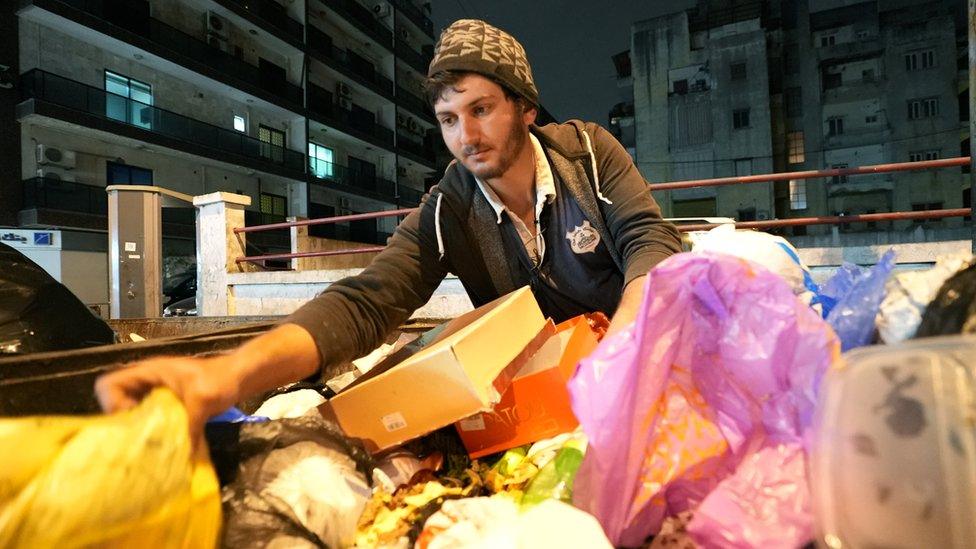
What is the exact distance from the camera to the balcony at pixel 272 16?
19.7 m

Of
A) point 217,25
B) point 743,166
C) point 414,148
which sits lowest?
point 743,166

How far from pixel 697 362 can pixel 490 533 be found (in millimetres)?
563

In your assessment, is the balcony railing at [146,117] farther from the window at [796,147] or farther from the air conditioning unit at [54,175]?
the window at [796,147]

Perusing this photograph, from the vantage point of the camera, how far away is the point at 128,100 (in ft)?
51.9

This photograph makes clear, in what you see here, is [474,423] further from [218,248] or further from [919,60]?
[919,60]

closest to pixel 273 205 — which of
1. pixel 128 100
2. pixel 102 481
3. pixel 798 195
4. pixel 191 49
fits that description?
pixel 191 49

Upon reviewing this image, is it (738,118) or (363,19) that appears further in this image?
(363,19)

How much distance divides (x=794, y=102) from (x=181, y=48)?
2679 cm

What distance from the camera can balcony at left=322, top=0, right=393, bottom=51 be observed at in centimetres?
2492

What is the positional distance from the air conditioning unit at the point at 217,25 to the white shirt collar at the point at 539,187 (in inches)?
863

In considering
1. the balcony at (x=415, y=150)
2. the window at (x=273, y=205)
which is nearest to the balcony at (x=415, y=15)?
the balcony at (x=415, y=150)

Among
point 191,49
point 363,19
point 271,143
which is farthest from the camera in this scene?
point 363,19

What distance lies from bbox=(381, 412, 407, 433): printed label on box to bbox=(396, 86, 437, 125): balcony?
2901 centimetres

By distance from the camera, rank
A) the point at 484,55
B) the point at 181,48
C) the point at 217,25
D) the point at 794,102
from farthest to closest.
→ 1. the point at 794,102
2. the point at 217,25
3. the point at 181,48
4. the point at 484,55
